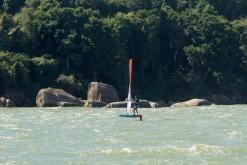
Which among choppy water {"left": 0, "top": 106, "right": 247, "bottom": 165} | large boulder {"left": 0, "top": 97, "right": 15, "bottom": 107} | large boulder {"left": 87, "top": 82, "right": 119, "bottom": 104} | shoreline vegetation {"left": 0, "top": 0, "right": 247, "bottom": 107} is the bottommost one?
choppy water {"left": 0, "top": 106, "right": 247, "bottom": 165}

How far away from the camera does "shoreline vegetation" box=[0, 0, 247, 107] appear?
6469cm

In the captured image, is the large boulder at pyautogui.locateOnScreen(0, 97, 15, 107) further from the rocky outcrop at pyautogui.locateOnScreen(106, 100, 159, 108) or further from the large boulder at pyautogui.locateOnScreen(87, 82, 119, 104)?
the rocky outcrop at pyautogui.locateOnScreen(106, 100, 159, 108)

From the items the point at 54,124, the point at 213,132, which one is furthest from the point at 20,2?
the point at 213,132

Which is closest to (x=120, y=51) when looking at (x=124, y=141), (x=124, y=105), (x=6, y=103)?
(x=124, y=105)

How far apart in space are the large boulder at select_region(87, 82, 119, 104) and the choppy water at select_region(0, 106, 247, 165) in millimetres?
19166

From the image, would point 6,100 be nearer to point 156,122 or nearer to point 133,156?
point 156,122

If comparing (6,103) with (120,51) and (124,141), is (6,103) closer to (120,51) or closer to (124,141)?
(120,51)

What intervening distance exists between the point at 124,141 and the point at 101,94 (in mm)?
31486

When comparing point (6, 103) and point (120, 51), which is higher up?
point (120, 51)

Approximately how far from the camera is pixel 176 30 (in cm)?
7631

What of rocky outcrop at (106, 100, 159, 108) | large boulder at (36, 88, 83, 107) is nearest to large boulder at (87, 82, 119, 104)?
large boulder at (36, 88, 83, 107)

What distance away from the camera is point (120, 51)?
6956 centimetres

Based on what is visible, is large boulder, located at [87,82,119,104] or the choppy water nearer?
the choppy water

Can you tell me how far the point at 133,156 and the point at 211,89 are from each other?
50179mm
